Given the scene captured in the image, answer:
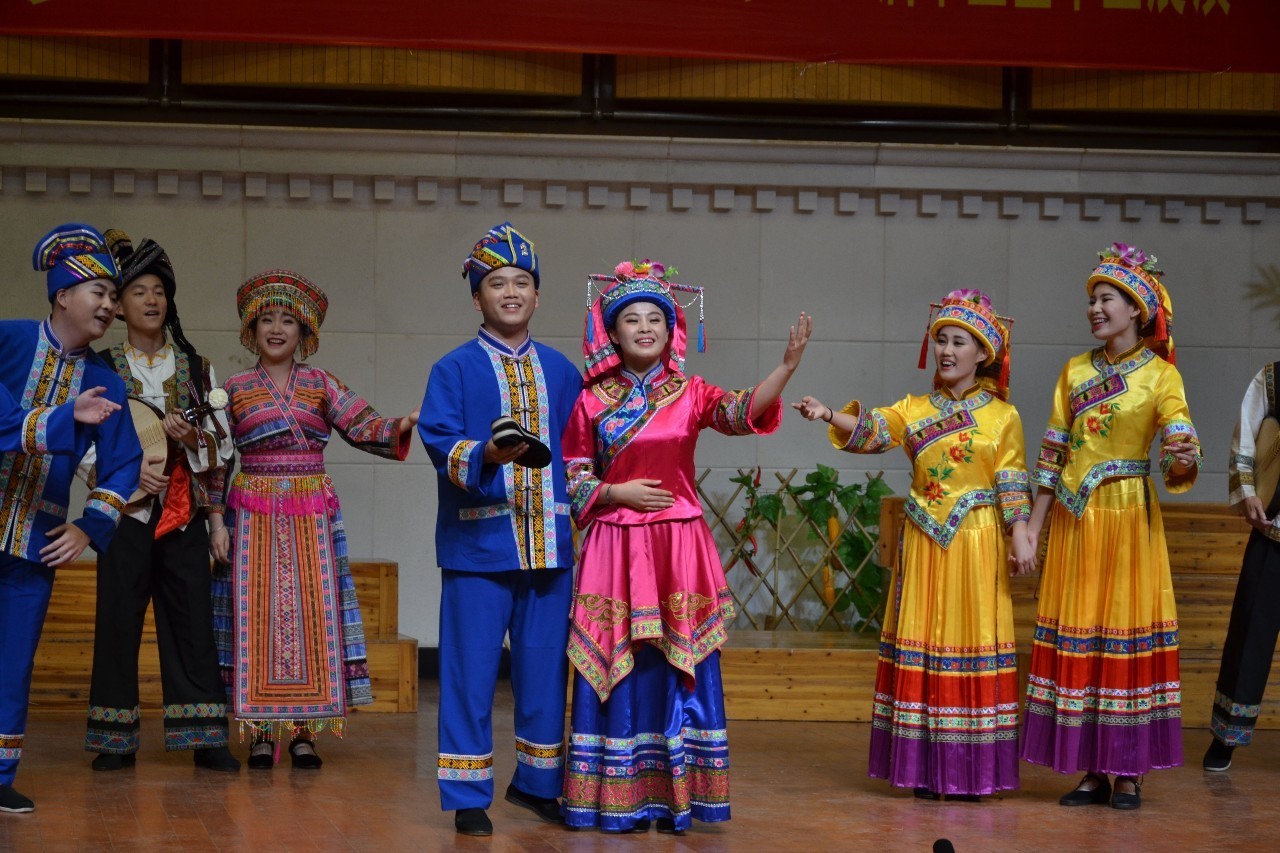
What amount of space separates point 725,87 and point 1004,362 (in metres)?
2.78

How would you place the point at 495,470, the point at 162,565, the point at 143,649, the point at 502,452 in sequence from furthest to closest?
the point at 143,649
the point at 162,565
the point at 495,470
the point at 502,452

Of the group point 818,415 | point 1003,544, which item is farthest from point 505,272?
point 1003,544

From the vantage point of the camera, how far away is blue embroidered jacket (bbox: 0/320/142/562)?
4.09m

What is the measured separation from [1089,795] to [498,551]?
6.21ft

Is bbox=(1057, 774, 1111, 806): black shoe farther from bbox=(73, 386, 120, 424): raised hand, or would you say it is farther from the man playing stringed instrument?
bbox=(73, 386, 120, 424): raised hand

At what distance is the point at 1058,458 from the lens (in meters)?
4.64

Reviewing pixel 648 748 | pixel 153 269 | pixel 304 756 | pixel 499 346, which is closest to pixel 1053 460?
pixel 648 748

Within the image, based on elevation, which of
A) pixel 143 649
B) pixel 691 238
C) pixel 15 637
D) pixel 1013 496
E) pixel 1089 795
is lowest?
pixel 1089 795

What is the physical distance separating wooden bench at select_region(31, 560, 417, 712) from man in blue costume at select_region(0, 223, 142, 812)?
1636 millimetres

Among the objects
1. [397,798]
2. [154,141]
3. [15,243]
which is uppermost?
[154,141]

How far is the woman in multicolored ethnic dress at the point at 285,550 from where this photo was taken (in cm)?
488

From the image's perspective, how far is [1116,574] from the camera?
14.8ft

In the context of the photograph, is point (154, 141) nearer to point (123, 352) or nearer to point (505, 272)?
point (123, 352)

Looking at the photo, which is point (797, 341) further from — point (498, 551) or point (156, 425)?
point (156, 425)
